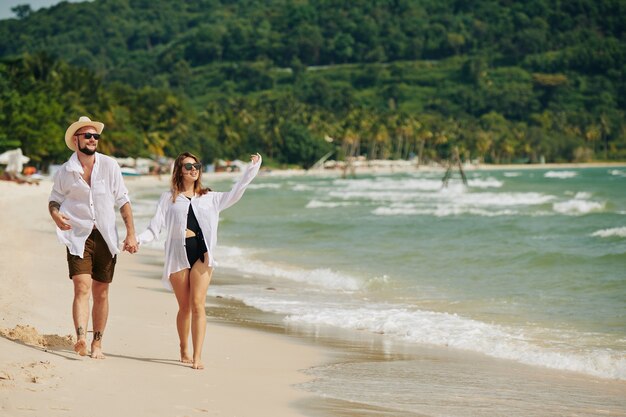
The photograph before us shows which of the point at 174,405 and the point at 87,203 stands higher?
the point at 87,203

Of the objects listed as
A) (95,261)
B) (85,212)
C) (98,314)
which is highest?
(85,212)

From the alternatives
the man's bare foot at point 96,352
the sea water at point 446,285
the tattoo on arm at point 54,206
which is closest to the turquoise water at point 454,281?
the sea water at point 446,285

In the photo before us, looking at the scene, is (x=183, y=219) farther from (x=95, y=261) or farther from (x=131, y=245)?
(x=95, y=261)

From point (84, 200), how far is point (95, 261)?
0.45 meters

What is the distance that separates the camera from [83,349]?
7020mm

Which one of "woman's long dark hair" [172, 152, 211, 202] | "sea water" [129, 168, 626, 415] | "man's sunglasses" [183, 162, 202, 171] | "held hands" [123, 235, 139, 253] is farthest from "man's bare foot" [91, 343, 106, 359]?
"sea water" [129, 168, 626, 415]

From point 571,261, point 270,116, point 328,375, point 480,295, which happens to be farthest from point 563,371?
point 270,116

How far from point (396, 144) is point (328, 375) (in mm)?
171019

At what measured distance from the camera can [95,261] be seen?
23.2 ft

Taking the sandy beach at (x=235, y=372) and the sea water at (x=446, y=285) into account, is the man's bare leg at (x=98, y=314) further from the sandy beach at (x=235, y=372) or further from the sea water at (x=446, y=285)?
the sea water at (x=446, y=285)

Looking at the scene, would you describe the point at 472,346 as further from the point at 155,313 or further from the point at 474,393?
the point at 155,313

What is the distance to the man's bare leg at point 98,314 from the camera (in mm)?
7094

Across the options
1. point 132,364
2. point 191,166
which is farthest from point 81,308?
point 191,166

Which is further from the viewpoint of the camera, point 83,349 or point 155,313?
point 155,313
